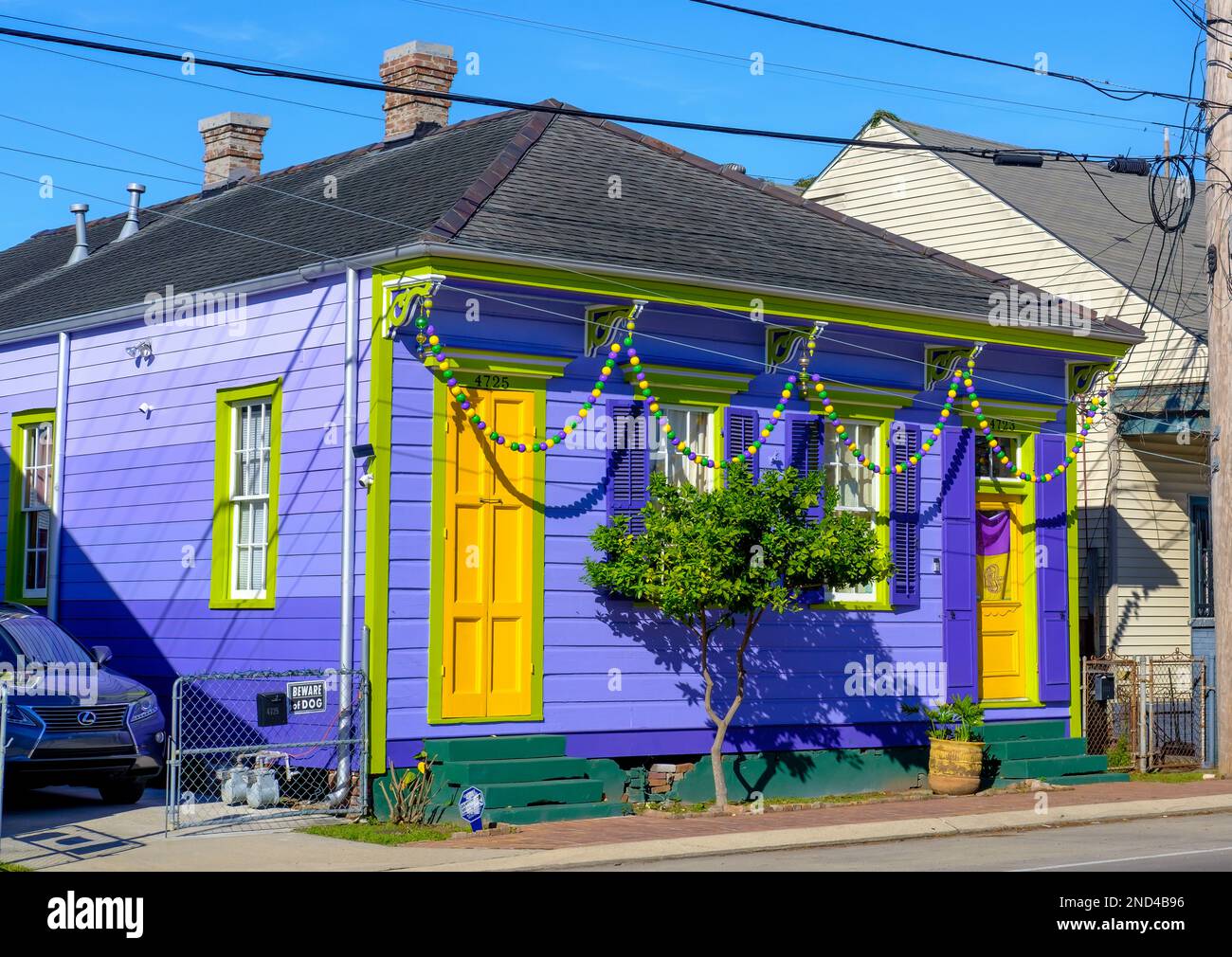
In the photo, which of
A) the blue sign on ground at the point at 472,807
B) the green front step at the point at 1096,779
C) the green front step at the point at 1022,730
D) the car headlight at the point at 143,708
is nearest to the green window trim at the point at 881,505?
the green front step at the point at 1022,730

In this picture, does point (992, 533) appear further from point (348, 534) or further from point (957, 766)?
point (348, 534)

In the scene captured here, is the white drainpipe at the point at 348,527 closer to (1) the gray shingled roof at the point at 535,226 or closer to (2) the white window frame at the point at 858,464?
(1) the gray shingled roof at the point at 535,226

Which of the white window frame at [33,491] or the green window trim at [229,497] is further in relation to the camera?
the white window frame at [33,491]

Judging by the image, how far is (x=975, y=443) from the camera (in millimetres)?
18984

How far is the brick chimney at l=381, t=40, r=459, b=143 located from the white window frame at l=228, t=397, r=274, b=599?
593 centimetres

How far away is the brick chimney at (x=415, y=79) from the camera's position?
20.8 meters

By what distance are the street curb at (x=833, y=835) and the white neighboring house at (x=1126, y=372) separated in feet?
16.4

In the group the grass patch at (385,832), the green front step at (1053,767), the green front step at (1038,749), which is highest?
the green front step at (1038,749)

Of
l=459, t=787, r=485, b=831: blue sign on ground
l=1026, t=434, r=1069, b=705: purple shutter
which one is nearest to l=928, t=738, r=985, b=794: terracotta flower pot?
l=1026, t=434, r=1069, b=705: purple shutter

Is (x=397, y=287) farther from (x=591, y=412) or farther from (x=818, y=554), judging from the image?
(x=818, y=554)

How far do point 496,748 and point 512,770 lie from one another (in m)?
0.28

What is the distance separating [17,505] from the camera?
19.3 metres

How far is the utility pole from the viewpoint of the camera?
61.4 ft
